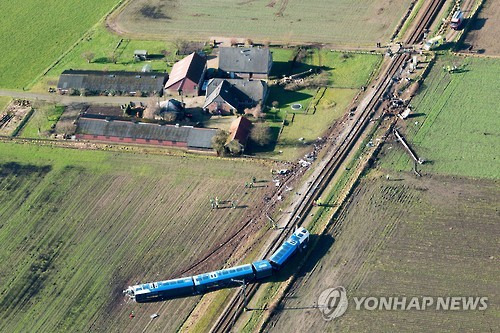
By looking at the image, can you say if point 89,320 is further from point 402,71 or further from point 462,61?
point 462,61

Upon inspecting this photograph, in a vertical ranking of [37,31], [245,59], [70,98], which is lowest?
[70,98]

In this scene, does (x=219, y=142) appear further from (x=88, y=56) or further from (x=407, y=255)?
(x=88, y=56)

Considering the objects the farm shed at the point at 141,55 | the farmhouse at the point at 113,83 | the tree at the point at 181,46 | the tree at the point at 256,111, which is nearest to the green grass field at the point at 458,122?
the tree at the point at 256,111

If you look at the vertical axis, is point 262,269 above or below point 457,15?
below

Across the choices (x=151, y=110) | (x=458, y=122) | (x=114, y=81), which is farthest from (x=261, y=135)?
(x=458, y=122)

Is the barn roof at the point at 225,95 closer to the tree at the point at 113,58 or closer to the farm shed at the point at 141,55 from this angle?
Result: the farm shed at the point at 141,55

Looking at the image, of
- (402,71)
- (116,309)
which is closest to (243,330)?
(116,309)

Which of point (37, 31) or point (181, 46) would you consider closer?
point (181, 46)
